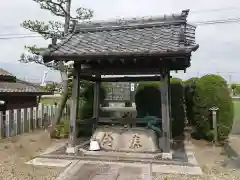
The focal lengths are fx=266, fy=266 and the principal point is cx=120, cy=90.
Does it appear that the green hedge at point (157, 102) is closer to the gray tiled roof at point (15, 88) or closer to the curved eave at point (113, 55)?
the curved eave at point (113, 55)

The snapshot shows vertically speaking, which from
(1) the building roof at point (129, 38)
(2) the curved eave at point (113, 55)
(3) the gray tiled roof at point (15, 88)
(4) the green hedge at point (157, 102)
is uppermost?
(1) the building roof at point (129, 38)

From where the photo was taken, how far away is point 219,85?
9.30 metres

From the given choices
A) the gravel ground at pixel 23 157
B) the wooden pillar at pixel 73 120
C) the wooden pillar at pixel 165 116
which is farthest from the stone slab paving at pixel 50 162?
the wooden pillar at pixel 165 116

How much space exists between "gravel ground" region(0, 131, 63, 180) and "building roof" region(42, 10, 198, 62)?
2832 mm

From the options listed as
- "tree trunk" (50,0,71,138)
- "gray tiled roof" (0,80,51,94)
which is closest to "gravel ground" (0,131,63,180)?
"tree trunk" (50,0,71,138)

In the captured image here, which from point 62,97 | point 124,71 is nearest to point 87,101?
point 62,97

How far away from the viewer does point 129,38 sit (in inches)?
309

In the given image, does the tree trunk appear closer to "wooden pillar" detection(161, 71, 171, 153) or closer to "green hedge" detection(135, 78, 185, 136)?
"green hedge" detection(135, 78, 185, 136)

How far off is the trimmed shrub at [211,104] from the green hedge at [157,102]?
3.96ft

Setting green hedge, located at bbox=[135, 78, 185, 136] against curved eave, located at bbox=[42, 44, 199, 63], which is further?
green hedge, located at bbox=[135, 78, 185, 136]

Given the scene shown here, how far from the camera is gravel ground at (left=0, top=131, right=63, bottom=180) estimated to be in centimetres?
583

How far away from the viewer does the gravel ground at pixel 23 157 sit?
19.1ft

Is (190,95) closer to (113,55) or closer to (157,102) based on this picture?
(157,102)

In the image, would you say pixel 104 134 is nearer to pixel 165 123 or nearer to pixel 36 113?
pixel 165 123
